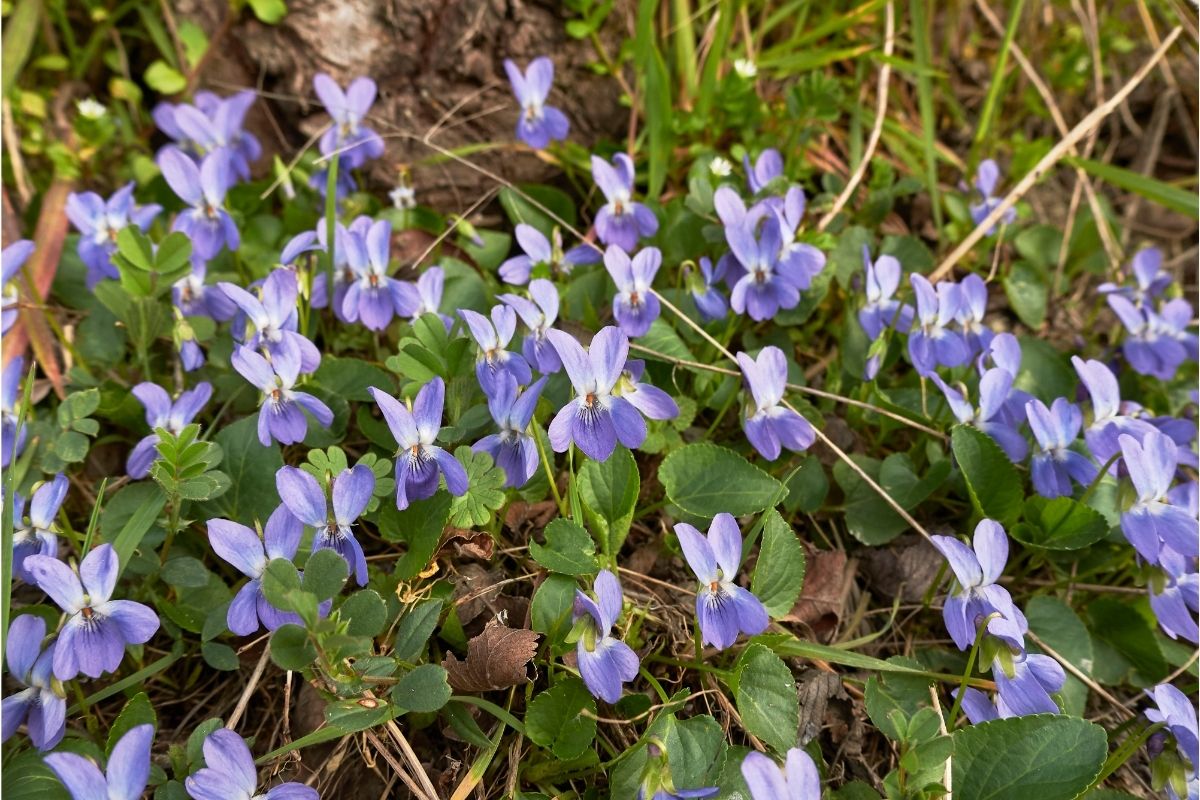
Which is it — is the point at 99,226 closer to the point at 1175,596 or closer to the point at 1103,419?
the point at 1103,419

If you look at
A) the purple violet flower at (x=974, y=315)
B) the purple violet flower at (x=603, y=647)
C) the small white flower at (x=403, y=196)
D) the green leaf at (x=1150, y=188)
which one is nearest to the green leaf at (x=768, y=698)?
the purple violet flower at (x=603, y=647)

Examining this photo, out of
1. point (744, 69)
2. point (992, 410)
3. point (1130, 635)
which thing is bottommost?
point (1130, 635)

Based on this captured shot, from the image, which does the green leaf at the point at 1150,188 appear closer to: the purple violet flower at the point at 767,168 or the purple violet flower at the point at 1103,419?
the purple violet flower at the point at 1103,419

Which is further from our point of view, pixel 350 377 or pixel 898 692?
pixel 350 377

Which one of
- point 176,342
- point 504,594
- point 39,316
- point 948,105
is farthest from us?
point 948,105

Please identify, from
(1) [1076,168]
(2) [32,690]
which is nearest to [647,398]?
(2) [32,690]

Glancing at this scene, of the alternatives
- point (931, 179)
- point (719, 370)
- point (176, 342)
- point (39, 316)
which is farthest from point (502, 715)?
point (931, 179)

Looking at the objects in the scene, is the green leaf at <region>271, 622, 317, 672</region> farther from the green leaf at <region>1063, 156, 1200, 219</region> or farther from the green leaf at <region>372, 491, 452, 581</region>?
the green leaf at <region>1063, 156, 1200, 219</region>

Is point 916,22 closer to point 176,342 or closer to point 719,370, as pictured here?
point 719,370
